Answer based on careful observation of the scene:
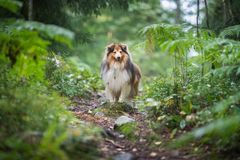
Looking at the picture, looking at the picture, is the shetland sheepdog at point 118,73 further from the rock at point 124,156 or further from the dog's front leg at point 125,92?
the rock at point 124,156

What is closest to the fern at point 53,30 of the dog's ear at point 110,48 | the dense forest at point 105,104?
the dense forest at point 105,104

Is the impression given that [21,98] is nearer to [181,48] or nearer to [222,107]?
[222,107]

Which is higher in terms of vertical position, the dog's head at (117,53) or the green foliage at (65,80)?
the dog's head at (117,53)

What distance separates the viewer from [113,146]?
6047 millimetres

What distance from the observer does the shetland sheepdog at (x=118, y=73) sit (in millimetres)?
10078

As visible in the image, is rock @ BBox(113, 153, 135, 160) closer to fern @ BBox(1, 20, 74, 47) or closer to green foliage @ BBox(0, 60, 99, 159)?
green foliage @ BBox(0, 60, 99, 159)

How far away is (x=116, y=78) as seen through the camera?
33.5ft

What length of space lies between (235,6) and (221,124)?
661cm

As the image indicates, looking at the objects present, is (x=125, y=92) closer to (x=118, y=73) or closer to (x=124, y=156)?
(x=118, y=73)

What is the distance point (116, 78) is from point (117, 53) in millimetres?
633

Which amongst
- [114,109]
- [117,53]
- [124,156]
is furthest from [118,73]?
[124,156]

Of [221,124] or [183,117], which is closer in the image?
[221,124]

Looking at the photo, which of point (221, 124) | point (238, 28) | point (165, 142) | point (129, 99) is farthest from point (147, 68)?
point (221, 124)

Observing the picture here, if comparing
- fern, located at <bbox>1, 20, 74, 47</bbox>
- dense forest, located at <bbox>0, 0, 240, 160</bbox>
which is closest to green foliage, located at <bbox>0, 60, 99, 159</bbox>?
dense forest, located at <bbox>0, 0, 240, 160</bbox>
